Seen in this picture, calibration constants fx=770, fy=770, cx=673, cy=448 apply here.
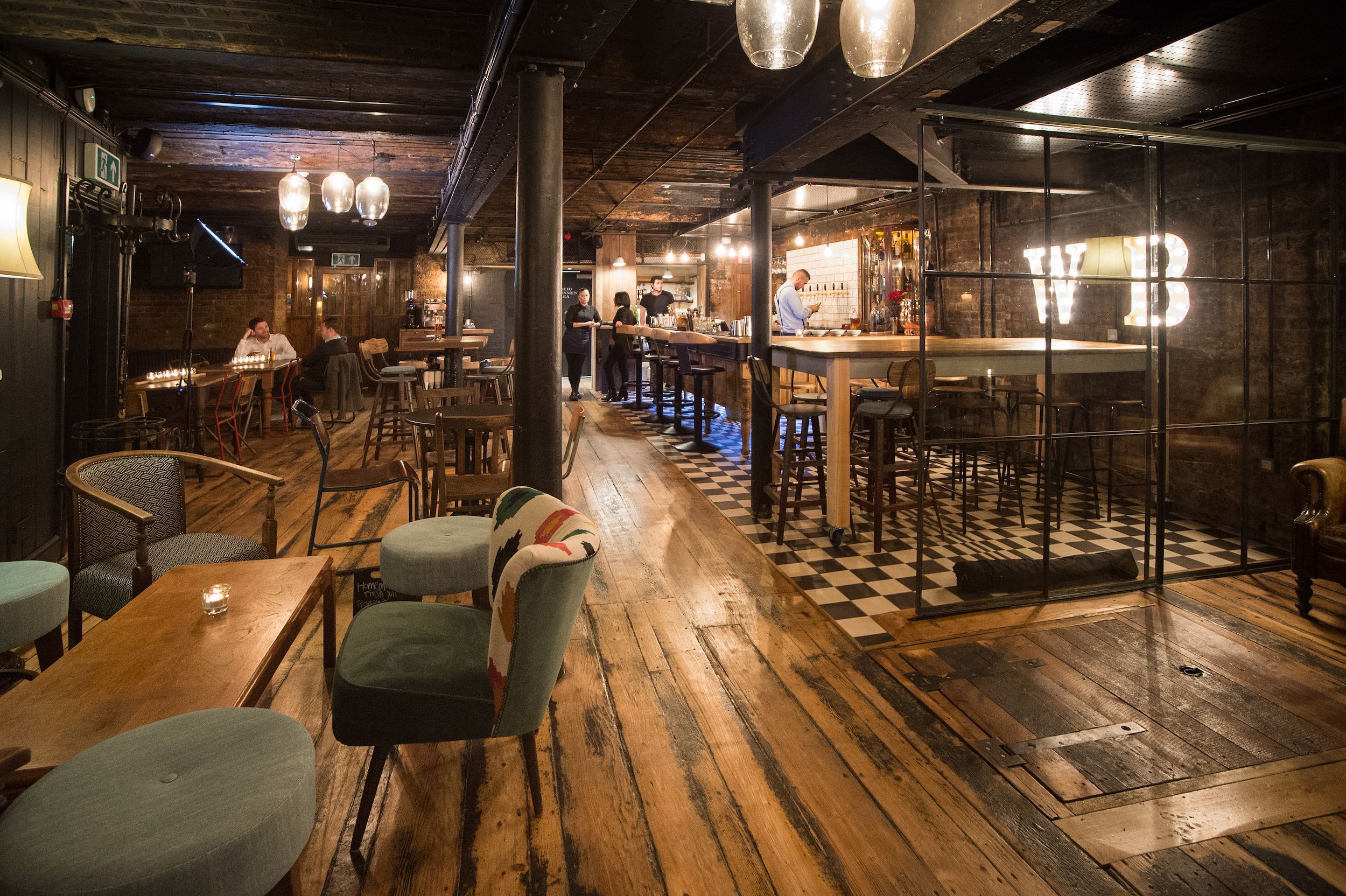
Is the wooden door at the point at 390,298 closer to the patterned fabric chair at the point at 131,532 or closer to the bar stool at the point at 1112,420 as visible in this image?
the patterned fabric chair at the point at 131,532

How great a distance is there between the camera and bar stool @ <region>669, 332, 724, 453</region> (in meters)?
8.30

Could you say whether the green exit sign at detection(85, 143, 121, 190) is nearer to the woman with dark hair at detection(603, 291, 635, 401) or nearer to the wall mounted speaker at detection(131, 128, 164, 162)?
the wall mounted speaker at detection(131, 128, 164, 162)

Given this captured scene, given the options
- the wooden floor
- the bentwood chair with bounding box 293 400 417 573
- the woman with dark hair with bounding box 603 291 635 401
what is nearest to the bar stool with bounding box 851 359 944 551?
the wooden floor

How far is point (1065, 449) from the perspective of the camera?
590cm

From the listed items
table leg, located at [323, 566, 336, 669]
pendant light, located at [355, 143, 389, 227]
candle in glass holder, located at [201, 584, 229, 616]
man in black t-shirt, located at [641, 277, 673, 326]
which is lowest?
table leg, located at [323, 566, 336, 669]

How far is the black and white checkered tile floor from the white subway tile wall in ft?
15.2

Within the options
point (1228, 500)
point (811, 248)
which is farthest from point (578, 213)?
point (1228, 500)

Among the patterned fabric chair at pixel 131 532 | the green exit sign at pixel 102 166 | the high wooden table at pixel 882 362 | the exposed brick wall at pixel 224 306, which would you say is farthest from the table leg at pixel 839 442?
the exposed brick wall at pixel 224 306

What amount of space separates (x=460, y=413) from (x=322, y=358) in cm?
607

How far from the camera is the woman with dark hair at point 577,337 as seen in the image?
11.8 metres

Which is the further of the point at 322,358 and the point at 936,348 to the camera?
the point at 322,358

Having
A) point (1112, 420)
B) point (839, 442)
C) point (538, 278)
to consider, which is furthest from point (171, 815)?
point (1112, 420)

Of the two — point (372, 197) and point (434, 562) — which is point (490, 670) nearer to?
point (434, 562)

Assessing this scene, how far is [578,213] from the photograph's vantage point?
1179 cm
